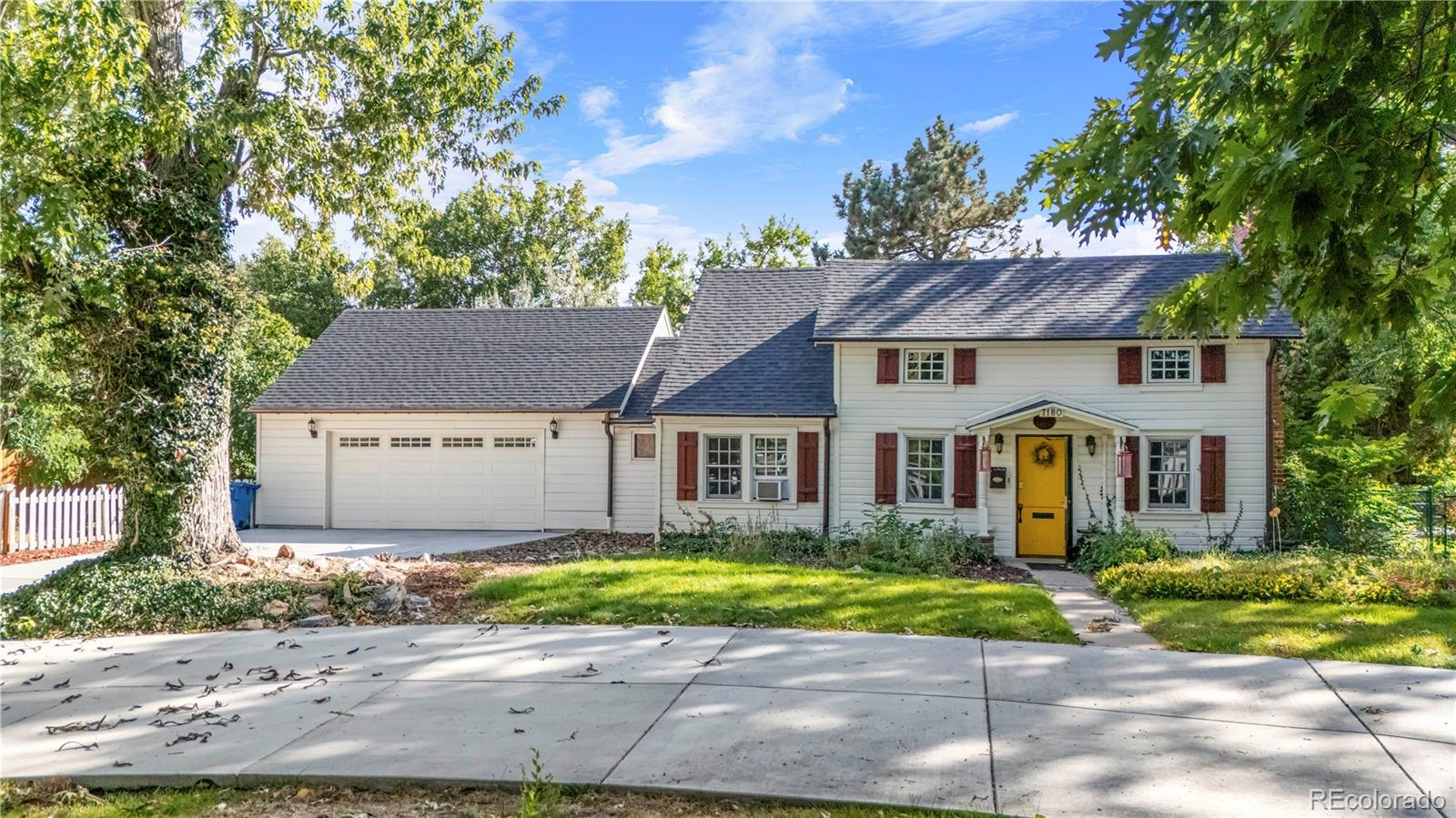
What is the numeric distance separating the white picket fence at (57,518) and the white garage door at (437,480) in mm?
3646

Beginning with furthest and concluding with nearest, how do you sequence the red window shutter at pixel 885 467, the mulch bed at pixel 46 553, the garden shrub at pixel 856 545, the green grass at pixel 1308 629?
the red window shutter at pixel 885 467
the mulch bed at pixel 46 553
the garden shrub at pixel 856 545
the green grass at pixel 1308 629

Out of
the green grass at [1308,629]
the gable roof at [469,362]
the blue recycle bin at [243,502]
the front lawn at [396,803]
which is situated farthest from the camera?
the gable roof at [469,362]

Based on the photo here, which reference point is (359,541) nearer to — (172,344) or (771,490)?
(172,344)

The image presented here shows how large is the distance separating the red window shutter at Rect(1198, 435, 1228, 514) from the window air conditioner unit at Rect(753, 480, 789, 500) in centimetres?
659

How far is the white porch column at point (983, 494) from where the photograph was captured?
1354cm

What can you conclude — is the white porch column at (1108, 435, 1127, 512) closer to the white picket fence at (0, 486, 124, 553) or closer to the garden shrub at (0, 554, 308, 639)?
the garden shrub at (0, 554, 308, 639)

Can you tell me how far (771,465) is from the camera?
49.3 ft

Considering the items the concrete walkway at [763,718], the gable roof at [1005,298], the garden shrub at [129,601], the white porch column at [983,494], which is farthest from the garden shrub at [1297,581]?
the garden shrub at [129,601]

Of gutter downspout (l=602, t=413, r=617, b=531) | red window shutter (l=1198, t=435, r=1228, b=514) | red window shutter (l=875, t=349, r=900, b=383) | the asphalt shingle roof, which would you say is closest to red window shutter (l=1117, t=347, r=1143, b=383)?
red window shutter (l=1198, t=435, r=1228, b=514)

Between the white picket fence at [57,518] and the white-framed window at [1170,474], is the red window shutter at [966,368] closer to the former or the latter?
the white-framed window at [1170,474]

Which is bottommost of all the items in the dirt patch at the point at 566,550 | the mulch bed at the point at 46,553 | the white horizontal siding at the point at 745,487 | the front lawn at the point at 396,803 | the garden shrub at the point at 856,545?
the dirt patch at the point at 566,550

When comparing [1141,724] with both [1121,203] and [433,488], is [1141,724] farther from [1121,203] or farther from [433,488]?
[433,488]

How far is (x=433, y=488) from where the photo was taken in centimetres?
1695

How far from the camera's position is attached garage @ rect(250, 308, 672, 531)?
16.6m
